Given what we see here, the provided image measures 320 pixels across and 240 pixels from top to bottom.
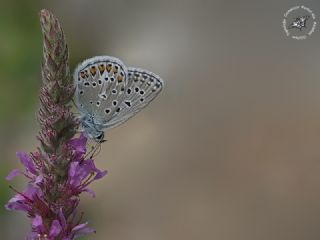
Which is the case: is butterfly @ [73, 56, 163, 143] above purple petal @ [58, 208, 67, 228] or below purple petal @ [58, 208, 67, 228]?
above

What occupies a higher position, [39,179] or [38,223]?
[39,179]

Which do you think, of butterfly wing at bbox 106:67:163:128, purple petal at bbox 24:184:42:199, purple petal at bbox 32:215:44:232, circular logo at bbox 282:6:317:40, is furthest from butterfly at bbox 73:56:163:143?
circular logo at bbox 282:6:317:40

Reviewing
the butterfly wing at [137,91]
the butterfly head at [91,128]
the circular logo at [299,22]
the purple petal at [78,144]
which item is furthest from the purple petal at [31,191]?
the circular logo at [299,22]

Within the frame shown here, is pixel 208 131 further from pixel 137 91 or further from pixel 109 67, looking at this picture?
pixel 109 67

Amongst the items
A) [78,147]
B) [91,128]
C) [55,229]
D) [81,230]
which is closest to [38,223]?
[55,229]

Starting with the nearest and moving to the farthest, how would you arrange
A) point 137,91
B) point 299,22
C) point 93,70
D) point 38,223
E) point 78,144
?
point 38,223 < point 78,144 < point 93,70 < point 137,91 < point 299,22

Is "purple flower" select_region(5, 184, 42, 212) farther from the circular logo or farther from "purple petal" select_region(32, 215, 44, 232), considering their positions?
the circular logo

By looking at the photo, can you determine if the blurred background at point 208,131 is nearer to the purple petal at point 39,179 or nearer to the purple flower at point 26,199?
the purple flower at point 26,199

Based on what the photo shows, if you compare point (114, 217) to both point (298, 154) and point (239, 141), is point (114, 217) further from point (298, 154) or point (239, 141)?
point (298, 154)
